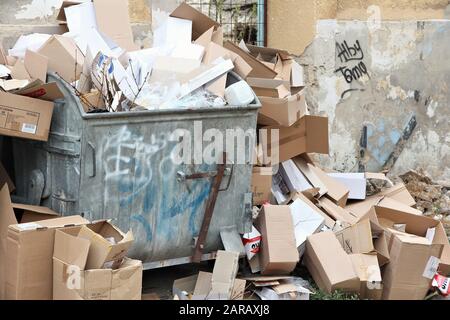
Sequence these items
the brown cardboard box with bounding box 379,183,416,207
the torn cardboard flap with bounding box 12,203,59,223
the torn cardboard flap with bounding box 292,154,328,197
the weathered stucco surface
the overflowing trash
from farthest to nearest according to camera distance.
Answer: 1. the weathered stucco surface
2. the brown cardboard box with bounding box 379,183,416,207
3. the torn cardboard flap with bounding box 292,154,328,197
4. the torn cardboard flap with bounding box 12,203,59,223
5. the overflowing trash

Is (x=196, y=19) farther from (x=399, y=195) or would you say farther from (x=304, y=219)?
(x=399, y=195)

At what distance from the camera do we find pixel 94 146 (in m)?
4.92

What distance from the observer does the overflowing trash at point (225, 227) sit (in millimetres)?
4508

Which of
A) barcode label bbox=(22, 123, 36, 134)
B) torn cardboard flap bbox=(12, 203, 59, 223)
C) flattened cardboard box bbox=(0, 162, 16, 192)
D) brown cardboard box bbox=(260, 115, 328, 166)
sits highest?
barcode label bbox=(22, 123, 36, 134)

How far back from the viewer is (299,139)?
656cm

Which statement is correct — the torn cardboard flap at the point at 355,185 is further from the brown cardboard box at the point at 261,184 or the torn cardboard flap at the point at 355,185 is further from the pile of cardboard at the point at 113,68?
the pile of cardboard at the point at 113,68

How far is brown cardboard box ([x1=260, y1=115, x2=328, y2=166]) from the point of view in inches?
249

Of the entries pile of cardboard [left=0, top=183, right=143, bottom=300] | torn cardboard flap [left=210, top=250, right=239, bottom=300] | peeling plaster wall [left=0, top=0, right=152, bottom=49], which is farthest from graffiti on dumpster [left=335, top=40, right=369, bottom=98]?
pile of cardboard [left=0, top=183, right=143, bottom=300]

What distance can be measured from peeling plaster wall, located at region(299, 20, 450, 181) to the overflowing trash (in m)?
1.80

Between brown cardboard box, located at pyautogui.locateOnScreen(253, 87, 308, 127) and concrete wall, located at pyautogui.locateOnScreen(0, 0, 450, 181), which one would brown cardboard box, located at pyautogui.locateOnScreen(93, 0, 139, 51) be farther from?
concrete wall, located at pyautogui.locateOnScreen(0, 0, 450, 181)

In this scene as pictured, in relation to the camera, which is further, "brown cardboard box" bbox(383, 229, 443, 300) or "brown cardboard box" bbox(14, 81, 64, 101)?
"brown cardboard box" bbox(383, 229, 443, 300)
